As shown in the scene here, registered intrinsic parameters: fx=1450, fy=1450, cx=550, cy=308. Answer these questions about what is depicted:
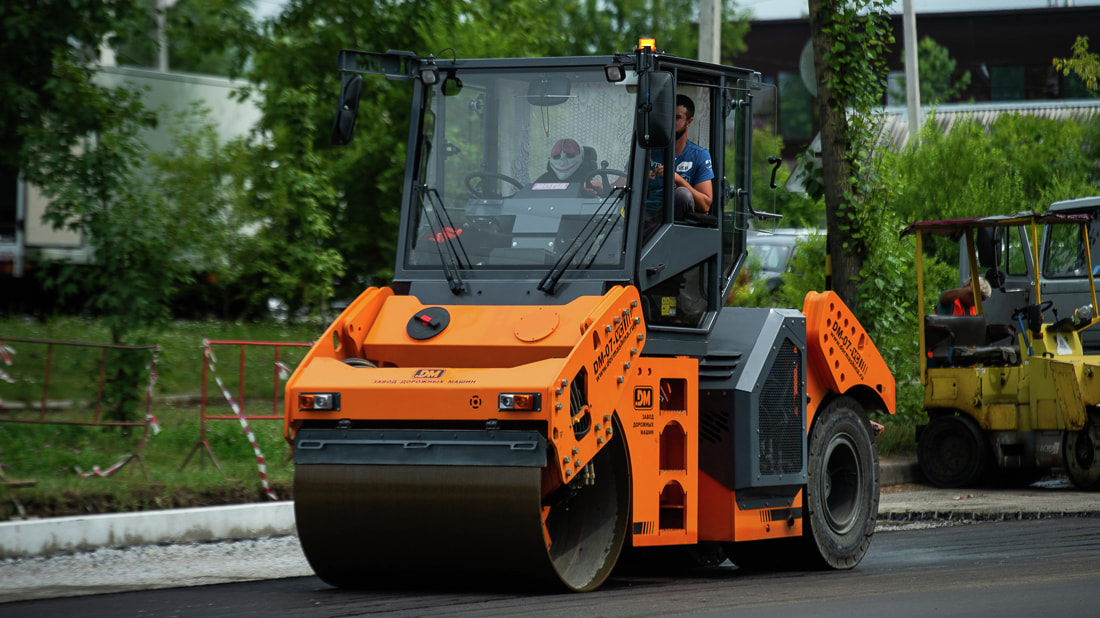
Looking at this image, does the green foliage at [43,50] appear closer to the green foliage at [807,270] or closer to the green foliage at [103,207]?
the green foliage at [103,207]

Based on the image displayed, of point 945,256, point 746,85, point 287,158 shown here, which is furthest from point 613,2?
point 746,85

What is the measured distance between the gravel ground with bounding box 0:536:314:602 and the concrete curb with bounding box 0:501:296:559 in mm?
87

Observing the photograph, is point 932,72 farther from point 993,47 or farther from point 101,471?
point 101,471

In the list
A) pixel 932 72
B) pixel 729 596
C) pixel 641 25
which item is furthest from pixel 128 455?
pixel 641 25

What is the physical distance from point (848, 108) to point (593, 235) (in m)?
8.68

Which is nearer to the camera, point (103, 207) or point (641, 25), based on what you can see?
point (103, 207)

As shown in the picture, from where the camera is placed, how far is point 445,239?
27.6 feet

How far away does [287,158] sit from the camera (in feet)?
52.2

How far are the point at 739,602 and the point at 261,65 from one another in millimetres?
13655

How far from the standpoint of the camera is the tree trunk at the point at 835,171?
15684mm

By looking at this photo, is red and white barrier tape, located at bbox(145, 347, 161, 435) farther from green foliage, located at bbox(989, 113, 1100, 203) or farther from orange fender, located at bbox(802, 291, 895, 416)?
green foliage, located at bbox(989, 113, 1100, 203)

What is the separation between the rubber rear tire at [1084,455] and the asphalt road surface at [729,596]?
4507 mm

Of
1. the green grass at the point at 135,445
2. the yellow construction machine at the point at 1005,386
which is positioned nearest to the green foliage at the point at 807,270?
the green grass at the point at 135,445

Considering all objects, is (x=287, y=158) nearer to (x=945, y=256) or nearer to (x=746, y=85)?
(x=746, y=85)
